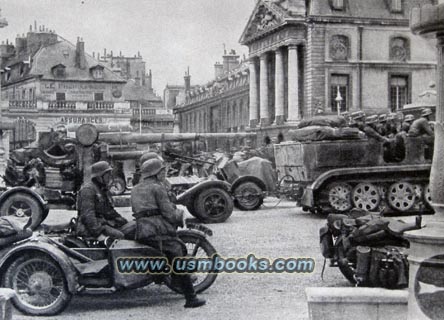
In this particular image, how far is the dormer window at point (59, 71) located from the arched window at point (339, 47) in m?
22.4

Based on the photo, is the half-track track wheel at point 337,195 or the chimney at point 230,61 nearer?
the half-track track wheel at point 337,195

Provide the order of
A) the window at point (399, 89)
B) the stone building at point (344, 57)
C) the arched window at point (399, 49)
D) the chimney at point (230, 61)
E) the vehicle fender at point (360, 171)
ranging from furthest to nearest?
the chimney at point (230, 61) → the window at point (399, 89) → the arched window at point (399, 49) → the stone building at point (344, 57) → the vehicle fender at point (360, 171)

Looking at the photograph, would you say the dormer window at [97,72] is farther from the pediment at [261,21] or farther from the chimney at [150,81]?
the chimney at [150,81]

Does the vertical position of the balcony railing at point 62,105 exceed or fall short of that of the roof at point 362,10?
it falls short

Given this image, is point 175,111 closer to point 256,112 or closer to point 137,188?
point 256,112

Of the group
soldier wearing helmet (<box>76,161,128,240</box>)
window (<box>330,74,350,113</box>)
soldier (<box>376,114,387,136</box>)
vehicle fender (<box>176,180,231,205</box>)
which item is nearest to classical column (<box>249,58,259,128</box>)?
window (<box>330,74,350,113</box>)

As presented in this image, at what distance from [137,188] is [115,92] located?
172 ft

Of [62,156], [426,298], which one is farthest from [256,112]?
[426,298]

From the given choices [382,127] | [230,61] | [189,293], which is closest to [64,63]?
[230,61]

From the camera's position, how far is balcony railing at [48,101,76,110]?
164 feet

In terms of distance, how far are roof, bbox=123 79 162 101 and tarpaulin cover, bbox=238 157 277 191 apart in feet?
178

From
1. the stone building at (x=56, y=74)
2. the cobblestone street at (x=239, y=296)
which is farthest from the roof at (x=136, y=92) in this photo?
the cobblestone street at (x=239, y=296)

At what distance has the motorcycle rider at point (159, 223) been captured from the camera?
26.9 ft

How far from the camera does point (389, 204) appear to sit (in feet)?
56.0
